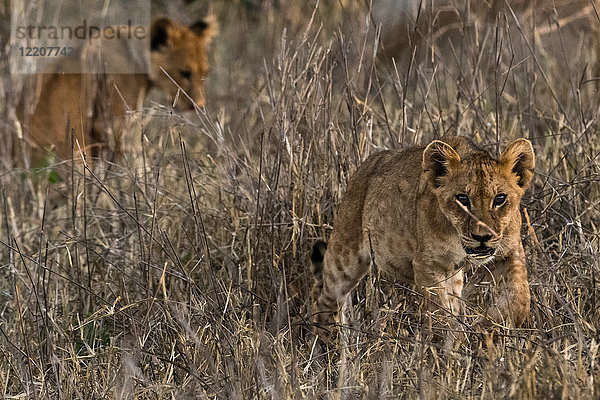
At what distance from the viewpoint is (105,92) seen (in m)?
6.84

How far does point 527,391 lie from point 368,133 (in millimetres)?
2007

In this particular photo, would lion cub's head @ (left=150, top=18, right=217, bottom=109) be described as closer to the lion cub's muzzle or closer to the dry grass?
the dry grass

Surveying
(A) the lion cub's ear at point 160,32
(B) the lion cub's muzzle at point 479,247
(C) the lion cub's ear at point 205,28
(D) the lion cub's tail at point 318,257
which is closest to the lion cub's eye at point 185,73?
(A) the lion cub's ear at point 160,32

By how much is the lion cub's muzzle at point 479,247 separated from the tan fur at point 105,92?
3274 mm

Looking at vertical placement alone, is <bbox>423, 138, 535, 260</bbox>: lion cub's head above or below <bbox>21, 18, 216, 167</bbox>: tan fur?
below

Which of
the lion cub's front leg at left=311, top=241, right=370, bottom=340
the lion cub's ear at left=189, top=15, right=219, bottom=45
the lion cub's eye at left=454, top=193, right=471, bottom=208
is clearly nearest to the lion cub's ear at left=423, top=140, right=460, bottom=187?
the lion cub's eye at left=454, top=193, right=471, bottom=208

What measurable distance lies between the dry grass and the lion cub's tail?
0.20 feet

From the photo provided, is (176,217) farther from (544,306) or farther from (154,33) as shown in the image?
(154,33)

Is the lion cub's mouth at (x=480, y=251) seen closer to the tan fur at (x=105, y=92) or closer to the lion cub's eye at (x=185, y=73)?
the tan fur at (x=105, y=92)

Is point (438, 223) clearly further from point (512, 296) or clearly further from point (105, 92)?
point (105, 92)

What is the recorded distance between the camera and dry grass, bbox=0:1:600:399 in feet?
10.9

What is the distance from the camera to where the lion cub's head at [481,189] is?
3359mm

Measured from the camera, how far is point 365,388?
3246 millimetres

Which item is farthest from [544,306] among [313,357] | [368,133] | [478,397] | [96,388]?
[96,388]
